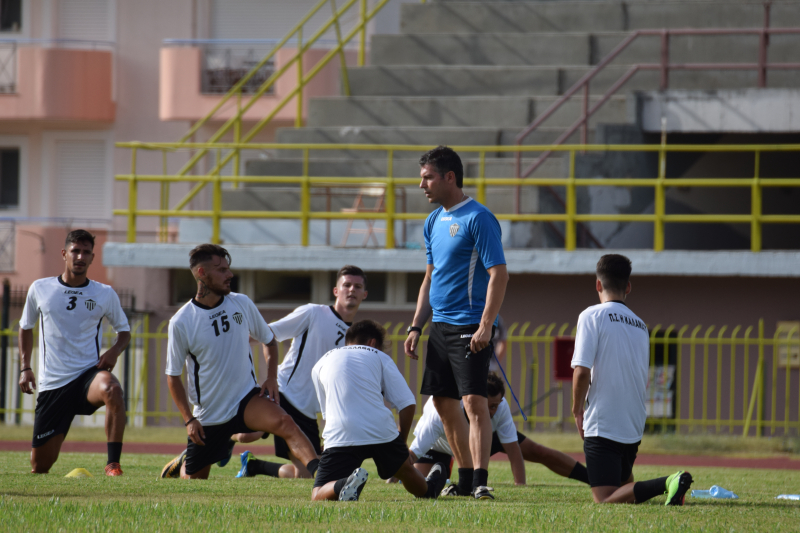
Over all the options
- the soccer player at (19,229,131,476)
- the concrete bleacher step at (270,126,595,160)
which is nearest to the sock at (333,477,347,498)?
the soccer player at (19,229,131,476)

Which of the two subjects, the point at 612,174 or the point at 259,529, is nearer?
the point at 259,529

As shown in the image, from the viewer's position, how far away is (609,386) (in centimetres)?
652

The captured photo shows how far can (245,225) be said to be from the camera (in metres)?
17.0

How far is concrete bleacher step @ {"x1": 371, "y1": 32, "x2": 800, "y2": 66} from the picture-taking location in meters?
19.0

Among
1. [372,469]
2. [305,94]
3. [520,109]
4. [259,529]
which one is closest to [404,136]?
[520,109]

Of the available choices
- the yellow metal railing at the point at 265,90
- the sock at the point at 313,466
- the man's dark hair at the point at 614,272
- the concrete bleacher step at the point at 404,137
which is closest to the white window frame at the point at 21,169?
the yellow metal railing at the point at 265,90

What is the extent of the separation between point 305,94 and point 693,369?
12.0 meters

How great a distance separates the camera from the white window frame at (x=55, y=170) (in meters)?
25.4

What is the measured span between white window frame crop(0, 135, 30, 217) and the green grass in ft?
62.1

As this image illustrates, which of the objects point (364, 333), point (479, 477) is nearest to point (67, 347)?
point (364, 333)

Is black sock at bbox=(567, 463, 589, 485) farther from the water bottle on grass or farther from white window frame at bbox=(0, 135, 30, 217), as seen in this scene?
white window frame at bbox=(0, 135, 30, 217)

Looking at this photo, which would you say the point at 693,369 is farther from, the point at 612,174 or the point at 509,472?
the point at 509,472

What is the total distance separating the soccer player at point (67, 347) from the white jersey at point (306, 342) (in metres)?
1.43

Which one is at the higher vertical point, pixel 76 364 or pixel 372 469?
pixel 76 364
